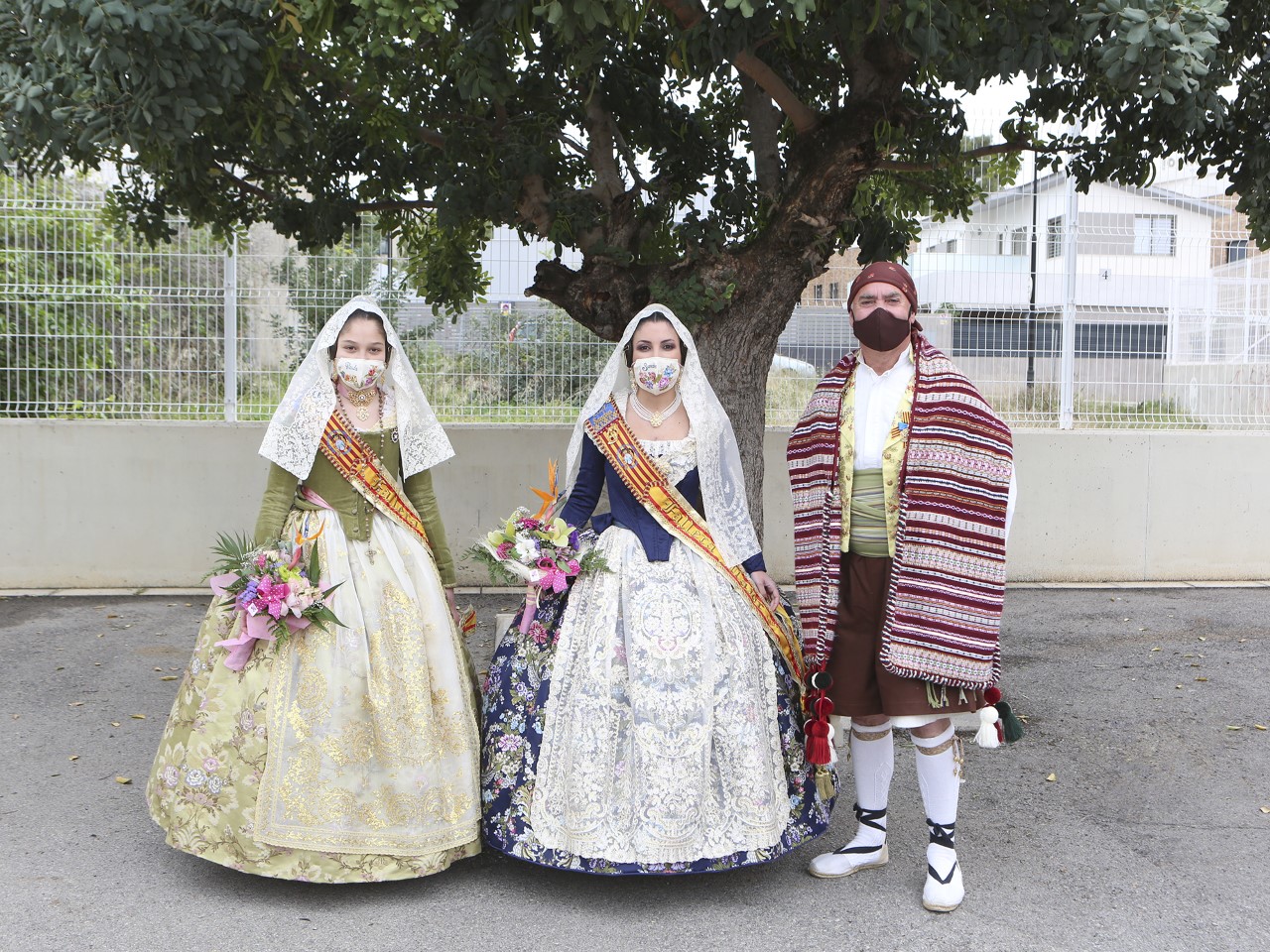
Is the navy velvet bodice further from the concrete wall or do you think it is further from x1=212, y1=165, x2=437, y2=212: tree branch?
the concrete wall

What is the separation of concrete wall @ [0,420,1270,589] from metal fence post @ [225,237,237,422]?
20 centimetres

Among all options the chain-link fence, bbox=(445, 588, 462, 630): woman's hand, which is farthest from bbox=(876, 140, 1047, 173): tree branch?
bbox=(445, 588, 462, 630): woman's hand

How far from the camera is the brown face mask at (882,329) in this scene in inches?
137

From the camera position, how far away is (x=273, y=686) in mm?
3416

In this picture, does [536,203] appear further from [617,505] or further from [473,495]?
[473,495]

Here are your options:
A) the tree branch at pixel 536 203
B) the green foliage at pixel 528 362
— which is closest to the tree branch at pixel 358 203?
the tree branch at pixel 536 203

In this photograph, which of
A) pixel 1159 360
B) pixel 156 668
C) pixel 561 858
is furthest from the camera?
pixel 1159 360

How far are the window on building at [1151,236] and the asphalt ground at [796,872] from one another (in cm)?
348

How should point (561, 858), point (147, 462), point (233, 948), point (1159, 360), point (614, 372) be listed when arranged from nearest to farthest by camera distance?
point (233, 948), point (561, 858), point (614, 372), point (147, 462), point (1159, 360)

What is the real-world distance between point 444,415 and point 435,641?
4.30 metres

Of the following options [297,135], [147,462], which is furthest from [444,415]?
[297,135]

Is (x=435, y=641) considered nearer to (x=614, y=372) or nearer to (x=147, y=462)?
(x=614, y=372)

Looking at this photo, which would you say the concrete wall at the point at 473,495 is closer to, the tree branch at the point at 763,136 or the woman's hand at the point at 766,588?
the tree branch at the point at 763,136

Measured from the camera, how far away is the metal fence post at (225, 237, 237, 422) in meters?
7.62
